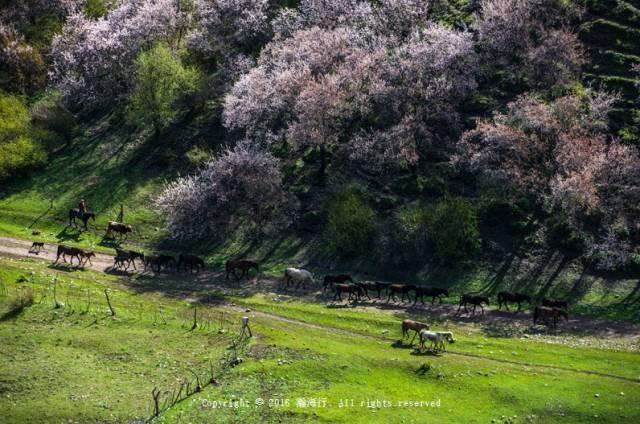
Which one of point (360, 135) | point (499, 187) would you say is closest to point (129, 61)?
point (360, 135)

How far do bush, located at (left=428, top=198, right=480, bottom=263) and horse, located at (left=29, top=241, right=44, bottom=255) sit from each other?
38.6 m

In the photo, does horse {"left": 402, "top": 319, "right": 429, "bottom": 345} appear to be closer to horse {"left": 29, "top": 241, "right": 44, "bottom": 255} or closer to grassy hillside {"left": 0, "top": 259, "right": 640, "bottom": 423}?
grassy hillside {"left": 0, "top": 259, "right": 640, "bottom": 423}

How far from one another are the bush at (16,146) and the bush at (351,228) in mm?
42428

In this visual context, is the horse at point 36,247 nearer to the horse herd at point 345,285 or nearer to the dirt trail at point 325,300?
the horse herd at point 345,285

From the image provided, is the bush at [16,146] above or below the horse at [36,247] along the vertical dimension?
above

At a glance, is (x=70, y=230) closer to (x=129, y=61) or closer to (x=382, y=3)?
(x=129, y=61)

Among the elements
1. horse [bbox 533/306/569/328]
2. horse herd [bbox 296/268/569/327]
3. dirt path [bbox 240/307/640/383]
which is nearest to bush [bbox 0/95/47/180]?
horse herd [bbox 296/268/569/327]

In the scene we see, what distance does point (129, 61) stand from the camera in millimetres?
101938

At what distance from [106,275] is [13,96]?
49074 mm

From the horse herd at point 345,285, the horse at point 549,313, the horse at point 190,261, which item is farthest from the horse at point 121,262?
the horse at point 549,313

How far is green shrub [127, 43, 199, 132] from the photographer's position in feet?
300

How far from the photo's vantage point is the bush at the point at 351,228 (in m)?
70.0

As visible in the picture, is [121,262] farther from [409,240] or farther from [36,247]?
[409,240]

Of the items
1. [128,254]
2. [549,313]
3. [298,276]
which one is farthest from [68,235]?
[549,313]
